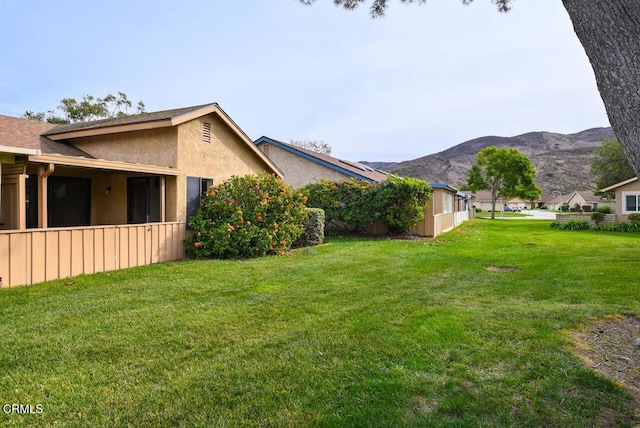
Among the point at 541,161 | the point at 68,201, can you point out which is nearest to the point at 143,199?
the point at 68,201

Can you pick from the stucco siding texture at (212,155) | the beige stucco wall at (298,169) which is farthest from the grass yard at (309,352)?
the beige stucco wall at (298,169)

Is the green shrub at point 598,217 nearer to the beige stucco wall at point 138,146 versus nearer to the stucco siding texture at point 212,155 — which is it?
the stucco siding texture at point 212,155

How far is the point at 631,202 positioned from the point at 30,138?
102ft

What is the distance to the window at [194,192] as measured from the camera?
34.4ft

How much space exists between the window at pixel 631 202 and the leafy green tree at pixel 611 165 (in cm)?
1349

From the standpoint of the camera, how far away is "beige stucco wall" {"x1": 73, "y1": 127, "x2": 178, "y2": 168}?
33.2 feet

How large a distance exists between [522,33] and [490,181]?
127 ft

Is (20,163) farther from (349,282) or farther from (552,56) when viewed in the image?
(552,56)

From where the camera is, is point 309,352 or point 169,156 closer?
point 309,352

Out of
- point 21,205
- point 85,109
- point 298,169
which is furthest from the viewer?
point 85,109

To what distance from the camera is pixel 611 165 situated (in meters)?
35.6

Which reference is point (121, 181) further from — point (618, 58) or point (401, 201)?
point (618, 58)

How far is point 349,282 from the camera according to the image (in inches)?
277

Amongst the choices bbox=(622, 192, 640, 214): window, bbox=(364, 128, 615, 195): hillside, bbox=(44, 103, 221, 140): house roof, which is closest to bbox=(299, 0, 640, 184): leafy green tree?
bbox=(44, 103, 221, 140): house roof
